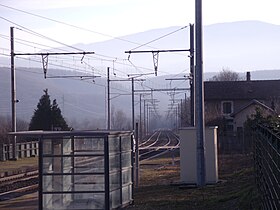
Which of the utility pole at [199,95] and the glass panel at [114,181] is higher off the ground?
the utility pole at [199,95]

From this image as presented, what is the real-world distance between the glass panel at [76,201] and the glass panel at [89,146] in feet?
3.97

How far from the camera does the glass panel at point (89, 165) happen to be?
19703mm

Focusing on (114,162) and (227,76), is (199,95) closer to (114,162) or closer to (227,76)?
(114,162)

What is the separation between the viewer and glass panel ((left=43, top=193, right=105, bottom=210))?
1958cm

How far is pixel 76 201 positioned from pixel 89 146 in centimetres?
157

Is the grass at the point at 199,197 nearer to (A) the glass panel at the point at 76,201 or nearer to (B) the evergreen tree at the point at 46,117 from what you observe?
(A) the glass panel at the point at 76,201

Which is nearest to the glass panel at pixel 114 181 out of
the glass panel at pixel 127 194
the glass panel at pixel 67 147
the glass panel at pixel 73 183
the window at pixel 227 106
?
the glass panel at pixel 73 183

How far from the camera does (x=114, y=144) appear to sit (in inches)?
810

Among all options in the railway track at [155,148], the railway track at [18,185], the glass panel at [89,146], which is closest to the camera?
the glass panel at [89,146]

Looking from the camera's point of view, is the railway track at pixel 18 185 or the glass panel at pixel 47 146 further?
the railway track at pixel 18 185

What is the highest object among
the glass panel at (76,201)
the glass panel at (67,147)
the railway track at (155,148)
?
the glass panel at (67,147)

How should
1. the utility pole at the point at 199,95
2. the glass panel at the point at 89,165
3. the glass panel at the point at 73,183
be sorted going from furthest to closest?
the utility pole at the point at 199,95
the glass panel at the point at 89,165
the glass panel at the point at 73,183

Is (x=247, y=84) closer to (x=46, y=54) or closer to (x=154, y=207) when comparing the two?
(x=46, y=54)

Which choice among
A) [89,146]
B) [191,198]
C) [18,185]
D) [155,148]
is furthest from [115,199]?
[155,148]
